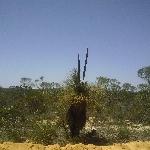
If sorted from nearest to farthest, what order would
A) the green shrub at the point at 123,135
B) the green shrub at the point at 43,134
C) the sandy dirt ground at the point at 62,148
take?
the sandy dirt ground at the point at 62,148
the green shrub at the point at 43,134
the green shrub at the point at 123,135

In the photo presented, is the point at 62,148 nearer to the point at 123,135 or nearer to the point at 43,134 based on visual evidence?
the point at 43,134

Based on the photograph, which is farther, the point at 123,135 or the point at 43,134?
the point at 123,135

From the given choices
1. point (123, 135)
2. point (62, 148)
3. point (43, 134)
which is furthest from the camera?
point (123, 135)

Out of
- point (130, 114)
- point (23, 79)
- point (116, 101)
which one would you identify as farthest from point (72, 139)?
point (23, 79)

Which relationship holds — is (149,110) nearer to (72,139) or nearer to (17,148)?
(72,139)

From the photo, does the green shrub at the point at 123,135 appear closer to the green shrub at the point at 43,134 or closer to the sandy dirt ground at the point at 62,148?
the sandy dirt ground at the point at 62,148

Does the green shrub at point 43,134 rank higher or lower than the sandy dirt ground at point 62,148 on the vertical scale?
higher

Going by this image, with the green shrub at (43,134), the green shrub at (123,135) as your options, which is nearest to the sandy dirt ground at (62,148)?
the green shrub at (43,134)

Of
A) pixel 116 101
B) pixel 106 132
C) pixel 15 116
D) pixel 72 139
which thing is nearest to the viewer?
pixel 72 139

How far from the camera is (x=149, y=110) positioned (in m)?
27.3

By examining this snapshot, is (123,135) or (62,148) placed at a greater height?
(123,135)

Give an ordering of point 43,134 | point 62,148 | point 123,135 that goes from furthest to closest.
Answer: point 123,135 → point 43,134 → point 62,148

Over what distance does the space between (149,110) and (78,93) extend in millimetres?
12487

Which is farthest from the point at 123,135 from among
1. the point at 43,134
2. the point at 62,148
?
the point at 62,148
